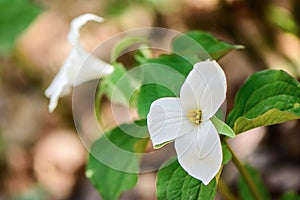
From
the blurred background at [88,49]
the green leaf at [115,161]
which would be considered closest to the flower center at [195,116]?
the green leaf at [115,161]

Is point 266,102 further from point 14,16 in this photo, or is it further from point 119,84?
point 14,16

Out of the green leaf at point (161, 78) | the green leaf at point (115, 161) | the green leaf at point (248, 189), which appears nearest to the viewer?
the green leaf at point (161, 78)

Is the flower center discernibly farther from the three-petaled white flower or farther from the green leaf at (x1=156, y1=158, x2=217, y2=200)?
the green leaf at (x1=156, y1=158, x2=217, y2=200)

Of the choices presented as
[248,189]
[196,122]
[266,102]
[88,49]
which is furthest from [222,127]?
[88,49]

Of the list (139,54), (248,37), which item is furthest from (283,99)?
(248,37)

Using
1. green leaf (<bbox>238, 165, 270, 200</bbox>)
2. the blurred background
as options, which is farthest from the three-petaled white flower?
the blurred background

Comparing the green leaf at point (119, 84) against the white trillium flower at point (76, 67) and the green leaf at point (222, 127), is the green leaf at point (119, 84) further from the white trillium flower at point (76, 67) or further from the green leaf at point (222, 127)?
the green leaf at point (222, 127)
